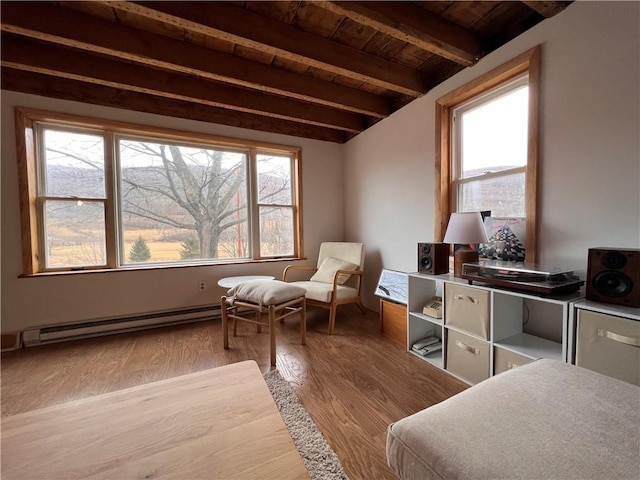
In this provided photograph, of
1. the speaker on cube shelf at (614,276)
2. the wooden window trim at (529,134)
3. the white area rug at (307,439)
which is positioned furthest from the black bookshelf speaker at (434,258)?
the white area rug at (307,439)

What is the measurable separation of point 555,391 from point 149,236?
134 inches

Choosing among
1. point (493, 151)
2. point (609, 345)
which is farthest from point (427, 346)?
point (493, 151)

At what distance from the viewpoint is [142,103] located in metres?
2.71

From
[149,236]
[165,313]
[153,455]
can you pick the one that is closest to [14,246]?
[149,236]

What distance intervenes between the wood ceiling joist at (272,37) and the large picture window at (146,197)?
4.76ft

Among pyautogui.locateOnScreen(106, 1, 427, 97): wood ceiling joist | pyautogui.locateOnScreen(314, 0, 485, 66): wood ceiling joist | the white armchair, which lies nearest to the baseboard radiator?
the white armchair

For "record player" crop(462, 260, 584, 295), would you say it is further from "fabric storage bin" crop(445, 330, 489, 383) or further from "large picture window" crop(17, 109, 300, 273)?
"large picture window" crop(17, 109, 300, 273)

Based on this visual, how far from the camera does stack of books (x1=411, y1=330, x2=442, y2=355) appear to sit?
2.10m

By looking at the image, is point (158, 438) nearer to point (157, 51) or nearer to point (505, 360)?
point (505, 360)

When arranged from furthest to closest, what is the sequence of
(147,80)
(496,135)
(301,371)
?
(147,80) < (496,135) < (301,371)

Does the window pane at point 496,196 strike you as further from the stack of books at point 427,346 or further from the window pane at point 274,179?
the window pane at point 274,179

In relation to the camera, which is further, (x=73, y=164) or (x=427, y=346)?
(x=73, y=164)

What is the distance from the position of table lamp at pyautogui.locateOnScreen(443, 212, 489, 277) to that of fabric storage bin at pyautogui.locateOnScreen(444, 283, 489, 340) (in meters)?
0.26

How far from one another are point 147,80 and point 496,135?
301cm
